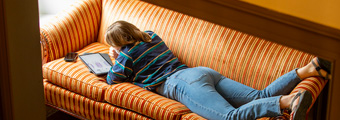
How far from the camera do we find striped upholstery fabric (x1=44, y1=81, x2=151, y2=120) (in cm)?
241

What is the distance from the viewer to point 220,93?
7.79 feet

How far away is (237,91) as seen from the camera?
2.32 m

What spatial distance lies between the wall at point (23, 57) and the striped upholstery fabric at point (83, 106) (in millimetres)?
1155

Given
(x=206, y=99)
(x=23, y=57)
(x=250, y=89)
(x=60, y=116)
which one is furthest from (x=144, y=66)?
(x=23, y=57)

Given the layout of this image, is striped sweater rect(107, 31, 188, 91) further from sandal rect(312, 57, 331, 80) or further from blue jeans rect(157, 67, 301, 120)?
sandal rect(312, 57, 331, 80)

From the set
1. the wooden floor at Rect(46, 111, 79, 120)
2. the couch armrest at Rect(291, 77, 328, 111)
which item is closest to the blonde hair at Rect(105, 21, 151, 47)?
the wooden floor at Rect(46, 111, 79, 120)

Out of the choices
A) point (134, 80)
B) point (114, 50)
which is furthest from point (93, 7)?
point (134, 80)

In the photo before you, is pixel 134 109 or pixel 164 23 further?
pixel 164 23

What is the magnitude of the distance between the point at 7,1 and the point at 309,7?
72 cm

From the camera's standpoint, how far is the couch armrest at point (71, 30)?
275cm

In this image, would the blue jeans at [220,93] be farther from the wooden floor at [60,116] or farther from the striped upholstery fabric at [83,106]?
the wooden floor at [60,116]

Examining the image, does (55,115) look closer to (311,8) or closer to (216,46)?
(216,46)

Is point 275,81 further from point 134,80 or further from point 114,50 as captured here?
point 114,50

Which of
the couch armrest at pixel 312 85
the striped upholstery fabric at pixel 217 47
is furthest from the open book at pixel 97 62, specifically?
the couch armrest at pixel 312 85
